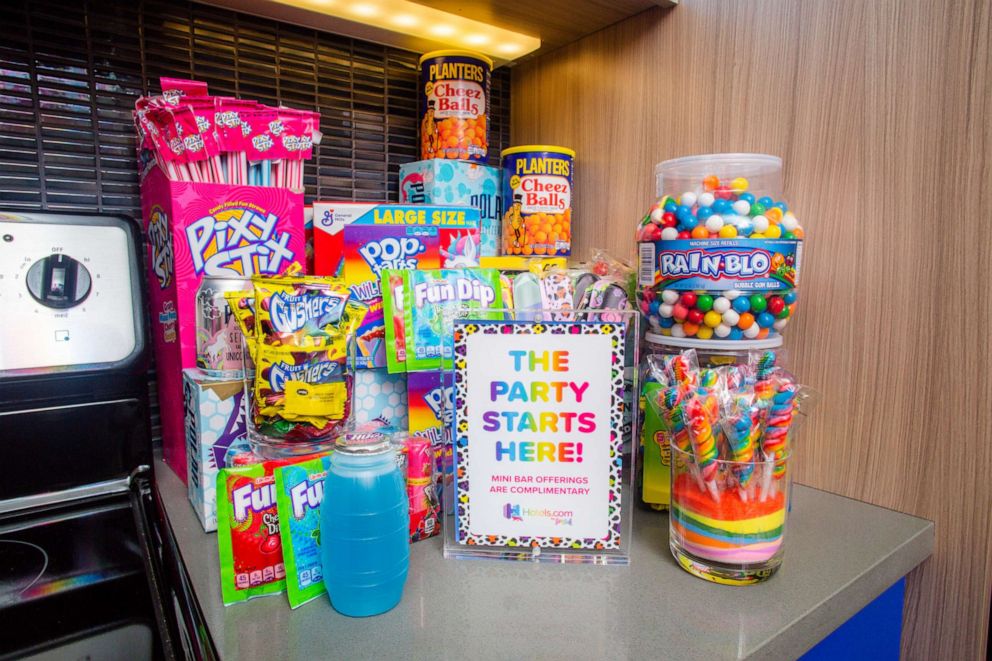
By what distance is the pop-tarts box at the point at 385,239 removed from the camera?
3.22 ft

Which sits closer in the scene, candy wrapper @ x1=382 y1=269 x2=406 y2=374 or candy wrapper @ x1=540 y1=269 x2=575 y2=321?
candy wrapper @ x1=382 y1=269 x2=406 y2=374

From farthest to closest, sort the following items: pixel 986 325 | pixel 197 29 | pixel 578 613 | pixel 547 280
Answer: pixel 197 29
pixel 547 280
pixel 986 325
pixel 578 613

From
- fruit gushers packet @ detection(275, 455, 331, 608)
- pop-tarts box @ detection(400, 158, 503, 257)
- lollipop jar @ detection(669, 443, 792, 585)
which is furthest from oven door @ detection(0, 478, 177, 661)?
pop-tarts box @ detection(400, 158, 503, 257)

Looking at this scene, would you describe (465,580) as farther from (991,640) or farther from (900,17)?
(900,17)

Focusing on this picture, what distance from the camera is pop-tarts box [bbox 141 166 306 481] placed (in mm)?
910

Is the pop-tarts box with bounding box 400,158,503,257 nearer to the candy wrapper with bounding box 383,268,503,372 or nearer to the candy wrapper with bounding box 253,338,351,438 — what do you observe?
the candy wrapper with bounding box 383,268,503,372

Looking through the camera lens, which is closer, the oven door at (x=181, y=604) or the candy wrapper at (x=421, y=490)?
the oven door at (x=181, y=604)

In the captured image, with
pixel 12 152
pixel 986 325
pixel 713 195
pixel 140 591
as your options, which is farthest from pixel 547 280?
pixel 12 152

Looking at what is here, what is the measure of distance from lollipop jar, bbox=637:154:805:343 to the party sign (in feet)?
0.55

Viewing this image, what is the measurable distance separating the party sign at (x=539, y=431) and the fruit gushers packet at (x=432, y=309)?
0.30 ft

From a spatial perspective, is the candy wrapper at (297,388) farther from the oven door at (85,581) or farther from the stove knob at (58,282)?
the stove knob at (58,282)

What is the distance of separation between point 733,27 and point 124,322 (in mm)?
1120

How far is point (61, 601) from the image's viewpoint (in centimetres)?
76

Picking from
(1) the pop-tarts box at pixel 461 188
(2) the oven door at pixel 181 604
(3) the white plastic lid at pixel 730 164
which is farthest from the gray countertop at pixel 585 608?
(1) the pop-tarts box at pixel 461 188
